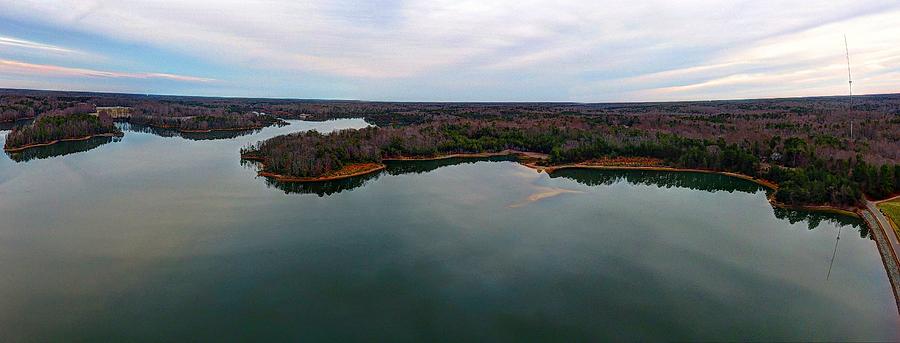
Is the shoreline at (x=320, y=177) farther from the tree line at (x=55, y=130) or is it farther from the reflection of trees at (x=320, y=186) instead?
the tree line at (x=55, y=130)

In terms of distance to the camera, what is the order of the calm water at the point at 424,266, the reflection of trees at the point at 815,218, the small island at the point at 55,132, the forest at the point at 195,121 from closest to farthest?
the calm water at the point at 424,266
the reflection of trees at the point at 815,218
the small island at the point at 55,132
the forest at the point at 195,121

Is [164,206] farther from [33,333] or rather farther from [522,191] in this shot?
[522,191]

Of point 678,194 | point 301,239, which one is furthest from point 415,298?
point 678,194

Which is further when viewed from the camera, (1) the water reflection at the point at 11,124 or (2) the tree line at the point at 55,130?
(1) the water reflection at the point at 11,124

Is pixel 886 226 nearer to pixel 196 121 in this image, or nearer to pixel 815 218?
pixel 815 218

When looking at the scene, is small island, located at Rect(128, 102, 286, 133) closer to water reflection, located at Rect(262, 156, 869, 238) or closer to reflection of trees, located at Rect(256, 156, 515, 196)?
reflection of trees, located at Rect(256, 156, 515, 196)

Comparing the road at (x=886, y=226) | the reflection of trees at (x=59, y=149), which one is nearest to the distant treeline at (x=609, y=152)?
the road at (x=886, y=226)

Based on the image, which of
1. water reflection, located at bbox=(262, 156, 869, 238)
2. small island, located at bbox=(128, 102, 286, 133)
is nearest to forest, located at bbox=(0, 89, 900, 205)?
water reflection, located at bbox=(262, 156, 869, 238)
